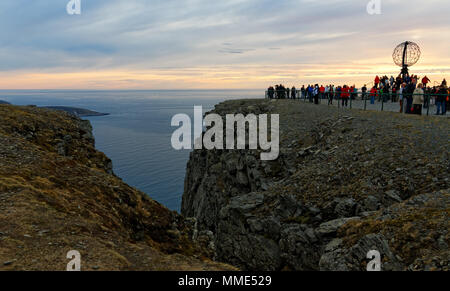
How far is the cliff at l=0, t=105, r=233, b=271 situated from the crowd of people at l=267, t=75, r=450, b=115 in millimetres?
19666

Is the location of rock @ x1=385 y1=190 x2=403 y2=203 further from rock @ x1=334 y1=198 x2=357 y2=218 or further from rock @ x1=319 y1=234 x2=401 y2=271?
rock @ x1=319 y1=234 x2=401 y2=271

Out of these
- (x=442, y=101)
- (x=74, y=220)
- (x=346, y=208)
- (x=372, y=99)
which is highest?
(x=372, y=99)

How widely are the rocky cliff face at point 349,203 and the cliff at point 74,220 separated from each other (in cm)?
363

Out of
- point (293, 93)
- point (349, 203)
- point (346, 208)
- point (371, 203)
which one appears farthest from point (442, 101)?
point (293, 93)

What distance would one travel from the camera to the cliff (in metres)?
6.66

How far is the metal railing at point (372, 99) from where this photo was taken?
74.5ft

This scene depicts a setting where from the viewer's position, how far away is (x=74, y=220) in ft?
27.6

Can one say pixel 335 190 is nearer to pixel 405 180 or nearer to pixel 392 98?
pixel 405 180

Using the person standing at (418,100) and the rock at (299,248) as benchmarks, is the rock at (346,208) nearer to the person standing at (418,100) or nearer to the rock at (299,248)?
the rock at (299,248)

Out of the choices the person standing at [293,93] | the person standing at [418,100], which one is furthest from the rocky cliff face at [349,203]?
the person standing at [293,93]

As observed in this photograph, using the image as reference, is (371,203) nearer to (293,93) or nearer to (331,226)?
(331,226)

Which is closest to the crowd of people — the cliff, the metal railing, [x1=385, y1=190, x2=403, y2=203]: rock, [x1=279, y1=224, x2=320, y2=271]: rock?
the metal railing

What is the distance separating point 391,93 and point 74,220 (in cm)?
2825

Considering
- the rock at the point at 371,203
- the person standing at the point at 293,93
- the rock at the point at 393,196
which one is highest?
the person standing at the point at 293,93
